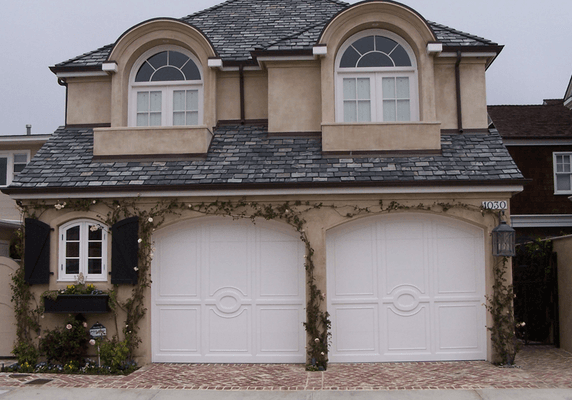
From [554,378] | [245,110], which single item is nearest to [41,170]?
[245,110]

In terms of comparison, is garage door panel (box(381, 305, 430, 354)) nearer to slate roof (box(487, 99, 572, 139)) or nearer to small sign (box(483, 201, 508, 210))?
small sign (box(483, 201, 508, 210))

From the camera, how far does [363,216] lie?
927cm

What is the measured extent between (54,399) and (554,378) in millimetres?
7117

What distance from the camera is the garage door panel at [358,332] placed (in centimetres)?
933

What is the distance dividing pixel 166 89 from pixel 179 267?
12.3ft

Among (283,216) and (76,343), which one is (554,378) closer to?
(283,216)

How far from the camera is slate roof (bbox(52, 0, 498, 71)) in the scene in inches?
428

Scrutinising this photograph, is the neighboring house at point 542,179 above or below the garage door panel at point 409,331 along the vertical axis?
above

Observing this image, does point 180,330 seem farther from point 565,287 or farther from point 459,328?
point 565,287

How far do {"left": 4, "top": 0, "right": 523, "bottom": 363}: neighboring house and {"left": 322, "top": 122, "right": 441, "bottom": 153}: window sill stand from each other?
0.03 meters

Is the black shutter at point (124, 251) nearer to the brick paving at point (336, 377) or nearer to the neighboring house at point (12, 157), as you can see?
the brick paving at point (336, 377)

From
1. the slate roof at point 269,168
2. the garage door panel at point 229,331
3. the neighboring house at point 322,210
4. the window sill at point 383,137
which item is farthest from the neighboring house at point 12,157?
the window sill at point 383,137

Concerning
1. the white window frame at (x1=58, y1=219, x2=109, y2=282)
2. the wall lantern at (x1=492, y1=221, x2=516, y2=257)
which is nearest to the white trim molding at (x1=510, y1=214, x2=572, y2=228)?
the wall lantern at (x1=492, y1=221, x2=516, y2=257)

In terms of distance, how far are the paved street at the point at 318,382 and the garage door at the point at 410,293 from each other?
0.33 metres
